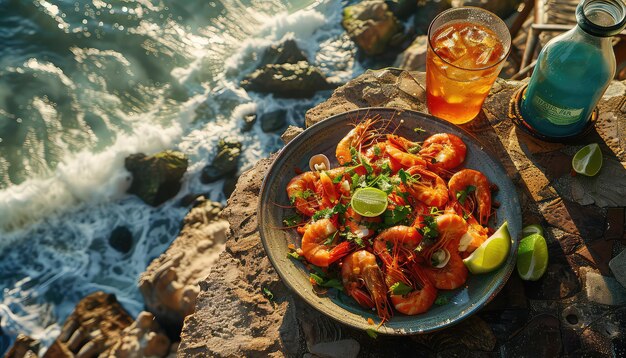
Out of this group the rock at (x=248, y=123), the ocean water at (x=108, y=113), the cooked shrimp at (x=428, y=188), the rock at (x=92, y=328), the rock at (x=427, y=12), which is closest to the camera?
the cooked shrimp at (x=428, y=188)

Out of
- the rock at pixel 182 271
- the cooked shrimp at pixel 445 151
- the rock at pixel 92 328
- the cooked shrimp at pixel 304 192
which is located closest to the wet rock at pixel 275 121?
the rock at pixel 182 271

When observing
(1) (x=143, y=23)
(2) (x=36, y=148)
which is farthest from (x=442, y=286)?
(1) (x=143, y=23)

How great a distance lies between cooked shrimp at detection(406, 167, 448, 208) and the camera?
3.62 m

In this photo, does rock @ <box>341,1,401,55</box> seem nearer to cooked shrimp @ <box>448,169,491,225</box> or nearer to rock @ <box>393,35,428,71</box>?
rock @ <box>393,35,428,71</box>

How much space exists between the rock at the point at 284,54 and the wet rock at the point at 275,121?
1290mm

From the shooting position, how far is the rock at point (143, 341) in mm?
6332

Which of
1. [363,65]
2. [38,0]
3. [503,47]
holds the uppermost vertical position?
[38,0]

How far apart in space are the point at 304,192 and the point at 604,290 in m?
2.54

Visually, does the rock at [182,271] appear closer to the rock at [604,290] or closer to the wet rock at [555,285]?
the wet rock at [555,285]

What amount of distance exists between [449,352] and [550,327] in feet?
2.68

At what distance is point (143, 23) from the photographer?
11320mm

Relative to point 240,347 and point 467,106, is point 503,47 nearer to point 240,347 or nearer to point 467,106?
point 467,106

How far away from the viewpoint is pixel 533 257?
3668 millimetres

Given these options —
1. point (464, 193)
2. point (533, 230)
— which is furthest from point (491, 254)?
point (533, 230)
